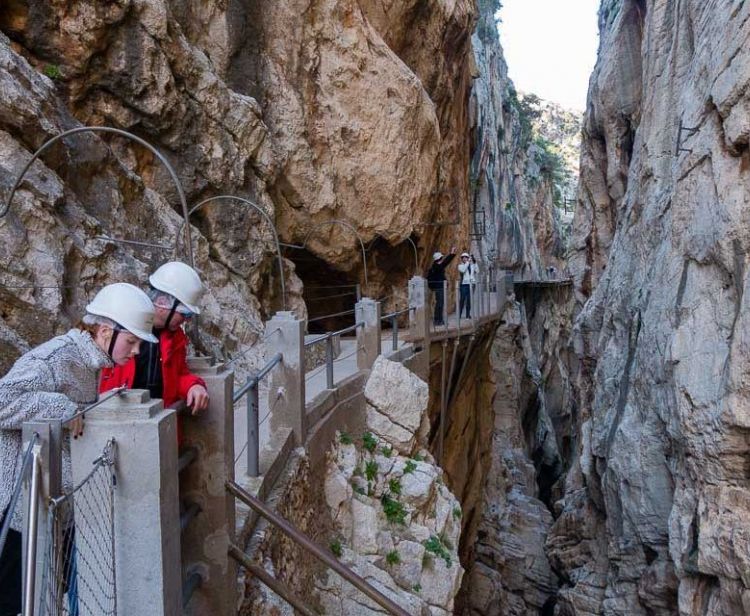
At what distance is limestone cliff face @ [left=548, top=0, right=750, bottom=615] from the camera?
8.28 m

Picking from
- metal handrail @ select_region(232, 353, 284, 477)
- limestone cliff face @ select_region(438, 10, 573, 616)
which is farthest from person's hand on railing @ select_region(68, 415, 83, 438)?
limestone cliff face @ select_region(438, 10, 573, 616)

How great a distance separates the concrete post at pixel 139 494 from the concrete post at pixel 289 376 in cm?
311

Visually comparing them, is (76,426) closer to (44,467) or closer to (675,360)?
(44,467)

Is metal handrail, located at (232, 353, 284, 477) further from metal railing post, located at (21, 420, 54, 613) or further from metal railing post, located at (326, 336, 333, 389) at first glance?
metal railing post, located at (21, 420, 54, 613)

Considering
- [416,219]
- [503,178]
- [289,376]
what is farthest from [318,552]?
[503,178]

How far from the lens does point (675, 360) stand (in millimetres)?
9453

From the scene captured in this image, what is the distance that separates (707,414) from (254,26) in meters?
10.3

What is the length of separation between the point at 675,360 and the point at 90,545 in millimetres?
8897

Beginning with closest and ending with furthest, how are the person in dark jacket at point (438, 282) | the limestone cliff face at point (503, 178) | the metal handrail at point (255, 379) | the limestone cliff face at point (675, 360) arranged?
the metal handrail at point (255, 379), the limestone cliff face at point (675, 360), the person in dark jacket at point (438, 282), the limestone cliff face at point (503, 178)

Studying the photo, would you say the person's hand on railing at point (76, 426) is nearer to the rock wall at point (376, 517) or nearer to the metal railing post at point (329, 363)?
the rock wall at point (376, 517)

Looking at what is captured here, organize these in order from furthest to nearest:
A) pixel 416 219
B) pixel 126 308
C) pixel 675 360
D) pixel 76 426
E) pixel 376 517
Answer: pixel 416 219 < pixel 675 360 < pixel 376 517 < pixel 126 308 < pixel 76 426

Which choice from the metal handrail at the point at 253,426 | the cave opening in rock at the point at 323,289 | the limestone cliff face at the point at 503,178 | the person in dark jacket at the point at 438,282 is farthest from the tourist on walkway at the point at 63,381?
the limestone cliff face at the point at 503,178

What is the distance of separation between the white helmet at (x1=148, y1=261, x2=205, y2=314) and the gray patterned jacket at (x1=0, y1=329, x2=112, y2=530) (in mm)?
816

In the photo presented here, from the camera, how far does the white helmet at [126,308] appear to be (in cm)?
254
